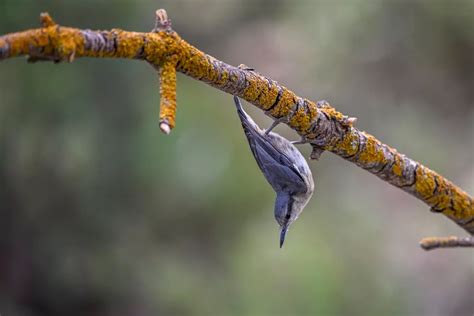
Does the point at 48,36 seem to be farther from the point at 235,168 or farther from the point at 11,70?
the point at 235,168

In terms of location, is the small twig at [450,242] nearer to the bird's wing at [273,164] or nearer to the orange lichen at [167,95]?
the bird's wing at [273,164]

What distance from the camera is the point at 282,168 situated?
2217 millimetres

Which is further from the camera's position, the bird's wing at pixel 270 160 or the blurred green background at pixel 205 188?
the blurred green background at pixel 205 188

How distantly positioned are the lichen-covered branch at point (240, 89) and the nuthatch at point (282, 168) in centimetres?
57

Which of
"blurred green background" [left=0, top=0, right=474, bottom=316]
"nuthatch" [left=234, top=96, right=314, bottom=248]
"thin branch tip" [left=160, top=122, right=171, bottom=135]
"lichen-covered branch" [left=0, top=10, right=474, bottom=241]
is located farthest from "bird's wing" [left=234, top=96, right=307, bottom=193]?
"blurred green background" [left=0, top=0, right=474, bottom=316]

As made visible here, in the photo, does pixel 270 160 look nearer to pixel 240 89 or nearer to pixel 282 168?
pixel 282 168

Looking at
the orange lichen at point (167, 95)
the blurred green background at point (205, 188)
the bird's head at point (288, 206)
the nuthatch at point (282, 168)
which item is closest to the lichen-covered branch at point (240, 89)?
the orange lichen at point (167, 95)

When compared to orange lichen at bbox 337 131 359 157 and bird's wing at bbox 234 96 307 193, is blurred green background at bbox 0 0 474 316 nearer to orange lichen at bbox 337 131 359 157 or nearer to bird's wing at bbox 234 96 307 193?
bird's wing at bbox 234 96 307 193

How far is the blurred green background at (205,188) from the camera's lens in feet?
13.0

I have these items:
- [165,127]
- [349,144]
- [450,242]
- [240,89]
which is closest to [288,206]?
[450,242]

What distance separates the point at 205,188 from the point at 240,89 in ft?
10.6

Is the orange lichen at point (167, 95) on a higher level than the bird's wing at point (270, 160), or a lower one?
lower

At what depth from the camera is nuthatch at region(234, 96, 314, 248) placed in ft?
7.07

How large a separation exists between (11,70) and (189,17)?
5.69 feet
